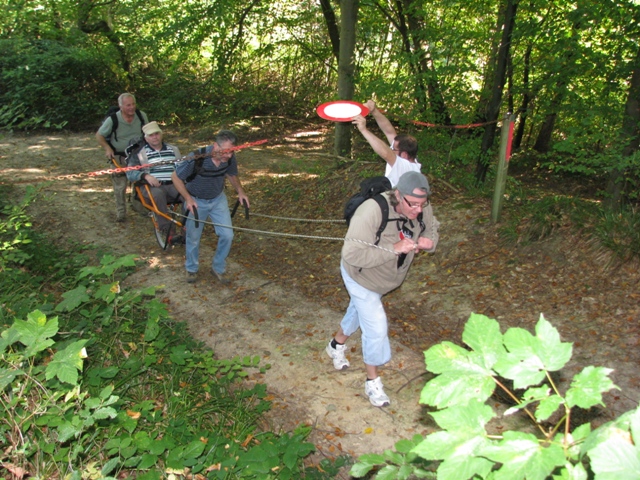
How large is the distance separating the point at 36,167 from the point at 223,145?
798 cm

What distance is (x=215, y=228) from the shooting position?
6.54 m

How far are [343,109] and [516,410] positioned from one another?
4.68 m

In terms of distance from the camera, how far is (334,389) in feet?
15.2

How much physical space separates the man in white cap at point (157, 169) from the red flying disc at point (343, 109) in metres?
2.54

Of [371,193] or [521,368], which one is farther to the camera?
[371,193]

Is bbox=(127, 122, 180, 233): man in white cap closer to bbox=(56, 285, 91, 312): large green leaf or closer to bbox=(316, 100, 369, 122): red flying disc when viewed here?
bbox=(316, 100, 369, 122): red flying disc

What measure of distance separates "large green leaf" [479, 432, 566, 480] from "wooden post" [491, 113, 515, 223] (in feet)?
19.2

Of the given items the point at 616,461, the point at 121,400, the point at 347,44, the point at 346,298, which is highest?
the point at 347,44

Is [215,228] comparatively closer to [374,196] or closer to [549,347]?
[374,196]

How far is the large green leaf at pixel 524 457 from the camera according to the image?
1151mm

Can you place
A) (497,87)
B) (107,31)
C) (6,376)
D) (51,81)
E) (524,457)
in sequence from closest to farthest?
(524,457)
(6,376)
(497,87)
(51,81)
(107,31)

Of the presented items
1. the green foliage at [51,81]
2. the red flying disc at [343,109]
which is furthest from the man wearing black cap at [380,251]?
the green foliage at [51,81]

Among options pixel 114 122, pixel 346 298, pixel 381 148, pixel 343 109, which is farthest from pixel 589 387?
pixel 114 122

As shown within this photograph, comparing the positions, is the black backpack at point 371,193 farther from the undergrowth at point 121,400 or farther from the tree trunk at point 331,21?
the tree trunk at point 331,21
